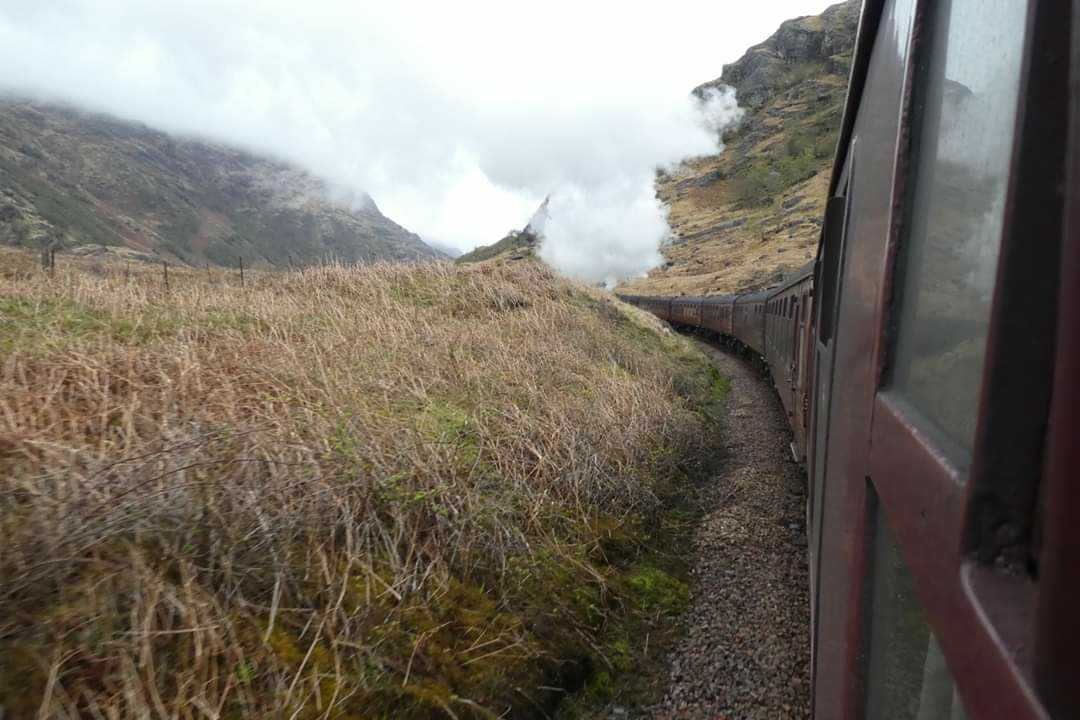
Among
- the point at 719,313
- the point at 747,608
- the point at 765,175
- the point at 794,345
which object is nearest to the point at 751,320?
the point at 719,313

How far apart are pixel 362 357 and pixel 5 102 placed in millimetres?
239566

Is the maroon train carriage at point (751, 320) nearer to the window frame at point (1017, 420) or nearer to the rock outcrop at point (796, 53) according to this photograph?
the window frame at point (1017, 420)

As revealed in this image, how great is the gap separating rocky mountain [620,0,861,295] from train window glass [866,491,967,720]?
34225mm

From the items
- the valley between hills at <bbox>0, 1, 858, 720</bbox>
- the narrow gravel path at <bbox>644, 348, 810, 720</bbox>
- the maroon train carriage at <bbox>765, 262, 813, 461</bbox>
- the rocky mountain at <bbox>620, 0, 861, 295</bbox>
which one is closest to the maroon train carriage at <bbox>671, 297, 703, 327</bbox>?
the rocky mountain at <bbox>620, 0, 861, 295</bbox>

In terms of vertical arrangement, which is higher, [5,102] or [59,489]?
[5,102]

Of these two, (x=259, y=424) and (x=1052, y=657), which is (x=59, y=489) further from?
(x=1052, y=657)

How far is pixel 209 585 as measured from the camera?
234 centimetres

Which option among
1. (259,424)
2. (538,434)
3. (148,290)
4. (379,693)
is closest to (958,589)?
(379,693)

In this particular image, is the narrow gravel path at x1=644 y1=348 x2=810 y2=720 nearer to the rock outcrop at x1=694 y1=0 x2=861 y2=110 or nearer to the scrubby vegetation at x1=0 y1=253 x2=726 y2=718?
the scrubby vegetation at x1=0 y1=253 x2=726 y2=718

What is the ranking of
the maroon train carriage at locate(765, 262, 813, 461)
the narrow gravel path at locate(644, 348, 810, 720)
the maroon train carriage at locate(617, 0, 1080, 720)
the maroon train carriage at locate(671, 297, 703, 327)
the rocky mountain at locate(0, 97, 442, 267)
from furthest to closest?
the rocky mountain at locate(0, 97, 442, 267)
the maroon train carriage at locate(671, 297, 703, 327)
the maroon train carriage at locate(765, 262, 813, 461)
the narrow gravel path at locate(644, 348, 810, 720)
the maroon train carriage at locate(617, 0, 1080, 720)

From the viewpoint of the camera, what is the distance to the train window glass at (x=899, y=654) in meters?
0.73

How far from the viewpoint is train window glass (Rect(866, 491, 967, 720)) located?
731mm

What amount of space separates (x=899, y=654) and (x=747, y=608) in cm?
283

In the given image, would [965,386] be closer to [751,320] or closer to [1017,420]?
[1017,420]
